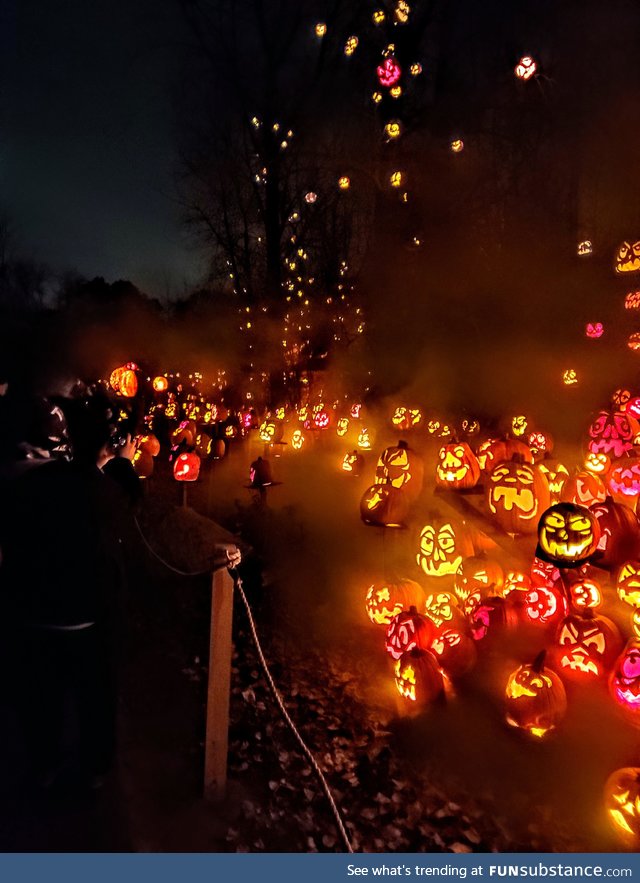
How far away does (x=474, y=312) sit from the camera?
13.1 m

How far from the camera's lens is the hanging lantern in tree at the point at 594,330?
1265 cm

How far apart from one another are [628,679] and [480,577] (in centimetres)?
184

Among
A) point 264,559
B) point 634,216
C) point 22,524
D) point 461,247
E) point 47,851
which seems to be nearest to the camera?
point 47,851

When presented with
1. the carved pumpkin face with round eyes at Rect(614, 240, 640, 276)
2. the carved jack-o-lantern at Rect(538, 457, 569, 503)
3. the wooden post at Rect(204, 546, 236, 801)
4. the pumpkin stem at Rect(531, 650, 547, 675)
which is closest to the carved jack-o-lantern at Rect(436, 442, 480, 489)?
the carved jack-o-lantern at Rect(538, 457, 569, 503)

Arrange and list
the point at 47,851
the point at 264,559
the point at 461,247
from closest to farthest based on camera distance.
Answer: the point at 47,851
the point at 264,559
the point at 461,247

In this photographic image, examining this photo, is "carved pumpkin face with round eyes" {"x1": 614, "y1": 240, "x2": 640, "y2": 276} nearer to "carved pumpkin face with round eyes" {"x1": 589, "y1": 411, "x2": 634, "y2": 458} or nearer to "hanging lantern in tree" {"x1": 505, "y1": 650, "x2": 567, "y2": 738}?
"carved pumpkin face with round eyes" {"x1": 589, "y1": 411, "x2": 634, "y2": 458}

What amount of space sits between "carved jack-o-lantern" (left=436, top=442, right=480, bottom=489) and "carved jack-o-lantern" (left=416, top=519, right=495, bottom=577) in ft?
3.66

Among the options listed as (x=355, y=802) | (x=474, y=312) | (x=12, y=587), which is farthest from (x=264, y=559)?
(x=474, y=312)

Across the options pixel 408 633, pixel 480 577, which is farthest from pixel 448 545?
pixel 408 633

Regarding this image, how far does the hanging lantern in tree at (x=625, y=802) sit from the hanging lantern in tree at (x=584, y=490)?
2.97 metres

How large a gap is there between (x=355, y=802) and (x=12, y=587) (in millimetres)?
3153

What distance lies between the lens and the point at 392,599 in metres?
6.38

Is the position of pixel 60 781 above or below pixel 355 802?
above

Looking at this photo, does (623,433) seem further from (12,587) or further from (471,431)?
(12,587)
